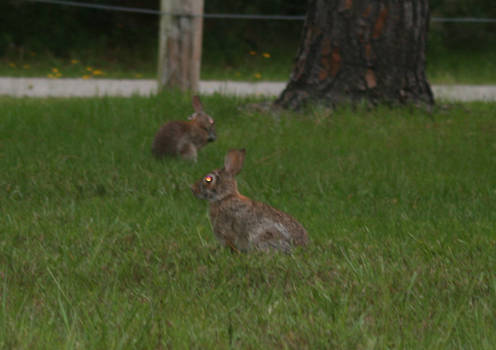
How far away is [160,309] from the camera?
3283 mm

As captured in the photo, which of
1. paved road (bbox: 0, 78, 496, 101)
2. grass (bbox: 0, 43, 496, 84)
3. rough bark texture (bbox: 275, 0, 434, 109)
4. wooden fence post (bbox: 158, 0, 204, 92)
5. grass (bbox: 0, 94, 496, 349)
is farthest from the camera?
grass (bbox: 0, 43, 496, 84)

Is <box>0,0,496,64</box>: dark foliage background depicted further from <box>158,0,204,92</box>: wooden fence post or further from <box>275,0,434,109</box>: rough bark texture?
<box>275,0,434,109</box>: rough bark texture

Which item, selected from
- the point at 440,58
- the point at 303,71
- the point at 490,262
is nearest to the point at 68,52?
the point at 440,58

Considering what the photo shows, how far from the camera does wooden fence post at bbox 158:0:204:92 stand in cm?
1001

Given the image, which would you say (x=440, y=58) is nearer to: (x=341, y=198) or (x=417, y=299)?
(x=341, y=198)

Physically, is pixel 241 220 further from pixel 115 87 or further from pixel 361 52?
pixel 115 87

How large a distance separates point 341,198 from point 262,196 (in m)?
0.59

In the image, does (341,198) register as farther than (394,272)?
Yes

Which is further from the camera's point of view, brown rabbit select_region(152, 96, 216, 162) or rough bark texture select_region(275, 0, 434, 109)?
rough bark texture select_region(275, 0, 434, 109)

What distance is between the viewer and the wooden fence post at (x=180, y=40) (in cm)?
1001

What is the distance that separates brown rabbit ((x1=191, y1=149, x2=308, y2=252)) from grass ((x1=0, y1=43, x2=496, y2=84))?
43.6 ft

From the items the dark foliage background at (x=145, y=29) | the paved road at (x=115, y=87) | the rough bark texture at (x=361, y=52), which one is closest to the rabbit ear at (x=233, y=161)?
the rough bark texture at (x=361, y=52)

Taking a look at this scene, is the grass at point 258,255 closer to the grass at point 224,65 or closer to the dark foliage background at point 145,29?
the grass at point 224,65

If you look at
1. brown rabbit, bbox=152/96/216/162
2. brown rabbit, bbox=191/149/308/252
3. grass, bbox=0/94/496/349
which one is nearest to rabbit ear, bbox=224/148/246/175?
brown rabbit, bbox=191/149/308/252
